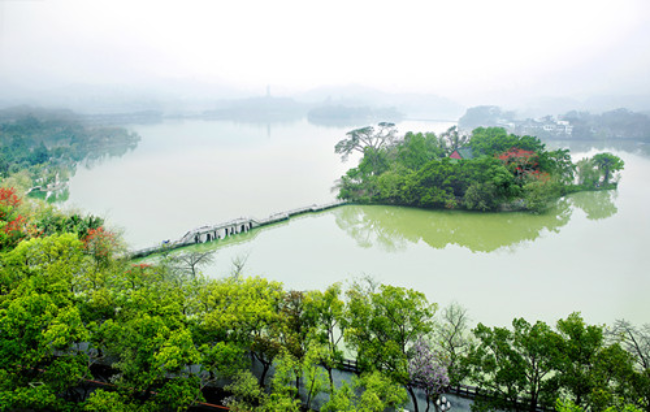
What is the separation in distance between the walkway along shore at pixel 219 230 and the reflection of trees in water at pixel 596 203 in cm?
1564

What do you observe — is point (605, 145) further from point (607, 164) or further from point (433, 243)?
point (433, 243)

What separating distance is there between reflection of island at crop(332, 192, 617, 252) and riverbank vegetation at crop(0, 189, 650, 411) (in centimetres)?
924

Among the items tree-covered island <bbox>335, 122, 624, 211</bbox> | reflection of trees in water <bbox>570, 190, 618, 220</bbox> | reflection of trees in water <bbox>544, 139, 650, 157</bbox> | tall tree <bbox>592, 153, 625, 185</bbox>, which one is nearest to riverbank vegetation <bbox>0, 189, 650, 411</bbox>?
tree-covered island <bbox>335, 122, 624, 211</bbox>

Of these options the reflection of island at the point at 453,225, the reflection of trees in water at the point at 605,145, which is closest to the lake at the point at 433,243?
the reflection of island at the point at 453,225

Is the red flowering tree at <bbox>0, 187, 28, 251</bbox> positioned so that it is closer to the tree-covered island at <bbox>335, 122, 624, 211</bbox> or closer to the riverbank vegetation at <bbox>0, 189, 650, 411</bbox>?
the riverbank vegetation at <bbox>0, 189, 650, 411</bbox>

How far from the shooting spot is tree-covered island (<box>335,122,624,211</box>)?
21078 millimetres

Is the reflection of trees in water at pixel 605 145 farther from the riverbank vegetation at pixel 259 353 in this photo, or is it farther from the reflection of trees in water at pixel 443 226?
the riverbank vegetation at pixel 259 353

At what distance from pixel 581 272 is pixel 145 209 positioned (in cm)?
2175

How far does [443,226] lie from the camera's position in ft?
63.2

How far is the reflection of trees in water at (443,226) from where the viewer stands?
1722 cm

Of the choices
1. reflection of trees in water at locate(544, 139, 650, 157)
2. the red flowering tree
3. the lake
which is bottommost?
the lake

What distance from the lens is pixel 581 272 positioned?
13.8 metres

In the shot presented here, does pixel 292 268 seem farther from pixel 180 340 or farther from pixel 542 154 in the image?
pixel 542 154

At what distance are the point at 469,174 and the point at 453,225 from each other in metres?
3.96
